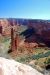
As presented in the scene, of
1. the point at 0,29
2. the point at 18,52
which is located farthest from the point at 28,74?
the point at 0,29

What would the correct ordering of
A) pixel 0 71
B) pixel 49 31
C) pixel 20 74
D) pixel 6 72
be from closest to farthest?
pixel 0 71
pixel 6 72
pixel 20 74
pixel 49 31

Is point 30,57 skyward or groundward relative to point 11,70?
groundward

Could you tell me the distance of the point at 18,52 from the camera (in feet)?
104

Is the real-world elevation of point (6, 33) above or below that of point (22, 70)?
below

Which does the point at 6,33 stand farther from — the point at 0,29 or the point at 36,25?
the point at 36,25

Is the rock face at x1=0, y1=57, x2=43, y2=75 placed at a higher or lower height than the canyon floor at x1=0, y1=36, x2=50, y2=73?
higher

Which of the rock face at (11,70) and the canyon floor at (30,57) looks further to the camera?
the canyon floor at (30,57)

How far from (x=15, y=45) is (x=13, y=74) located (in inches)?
1030

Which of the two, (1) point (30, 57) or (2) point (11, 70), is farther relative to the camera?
(1) point (30, 57)

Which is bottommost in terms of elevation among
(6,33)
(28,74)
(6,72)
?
(6,33)

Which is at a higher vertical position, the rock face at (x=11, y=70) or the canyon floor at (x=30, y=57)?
the rock face at (x=11, y=70)

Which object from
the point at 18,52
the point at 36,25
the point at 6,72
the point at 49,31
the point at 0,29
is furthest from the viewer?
the point at 36,25

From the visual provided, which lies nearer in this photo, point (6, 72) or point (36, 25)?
point (6, 72)

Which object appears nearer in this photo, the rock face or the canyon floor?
the rock face
